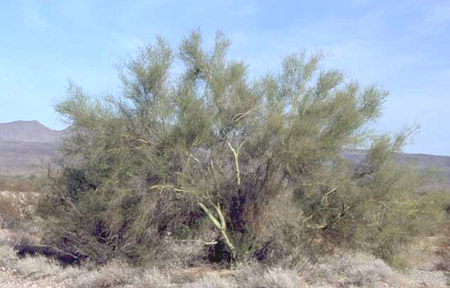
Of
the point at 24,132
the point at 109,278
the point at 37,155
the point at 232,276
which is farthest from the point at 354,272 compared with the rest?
the point at 24,132

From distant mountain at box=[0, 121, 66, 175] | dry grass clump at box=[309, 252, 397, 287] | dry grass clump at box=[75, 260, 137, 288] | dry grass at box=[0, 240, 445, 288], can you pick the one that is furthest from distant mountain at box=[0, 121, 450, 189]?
dry grass clump at box=[75, 260, 137, 288]

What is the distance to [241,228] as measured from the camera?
1564 cm

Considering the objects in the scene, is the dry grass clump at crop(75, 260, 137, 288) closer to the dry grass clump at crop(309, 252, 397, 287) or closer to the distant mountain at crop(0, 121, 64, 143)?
the dry grass clump at crop(309, 252, 397, 287)

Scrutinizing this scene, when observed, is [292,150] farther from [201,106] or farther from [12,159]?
[12,159]

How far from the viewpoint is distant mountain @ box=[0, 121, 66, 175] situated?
1872 cm

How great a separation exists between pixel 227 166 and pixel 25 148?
9910cm

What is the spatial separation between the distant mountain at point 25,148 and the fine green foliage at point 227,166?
2355mm

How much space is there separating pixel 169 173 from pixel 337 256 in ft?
15.6

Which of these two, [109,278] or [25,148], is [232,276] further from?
[25,148]

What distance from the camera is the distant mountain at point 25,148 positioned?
1872 centimetres

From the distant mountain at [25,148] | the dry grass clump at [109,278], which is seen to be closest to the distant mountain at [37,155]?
the distant mountain at [25,148]

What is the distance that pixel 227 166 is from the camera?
15.8 metres

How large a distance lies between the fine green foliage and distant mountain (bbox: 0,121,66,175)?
92.7 inches

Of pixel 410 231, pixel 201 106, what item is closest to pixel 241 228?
pixel 201 106
